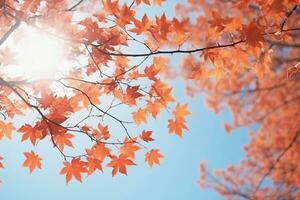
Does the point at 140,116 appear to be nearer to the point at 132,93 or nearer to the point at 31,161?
the point at 132,93

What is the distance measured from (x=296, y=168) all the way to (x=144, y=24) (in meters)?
6.03

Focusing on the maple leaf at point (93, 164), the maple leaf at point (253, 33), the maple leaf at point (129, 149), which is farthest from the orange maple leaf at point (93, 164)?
the maple leaf at point (253, 33)

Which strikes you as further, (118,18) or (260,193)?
(260,193)

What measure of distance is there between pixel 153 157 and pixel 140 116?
31 centimetres

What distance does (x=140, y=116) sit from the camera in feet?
8.81

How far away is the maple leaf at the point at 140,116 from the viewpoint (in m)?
2.66

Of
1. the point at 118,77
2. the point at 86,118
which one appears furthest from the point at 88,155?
the point at 118,77

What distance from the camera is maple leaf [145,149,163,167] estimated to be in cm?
262

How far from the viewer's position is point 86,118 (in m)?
2.36

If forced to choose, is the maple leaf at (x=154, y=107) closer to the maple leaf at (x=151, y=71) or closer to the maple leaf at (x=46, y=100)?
the maple leaf at (x=151, y=71)

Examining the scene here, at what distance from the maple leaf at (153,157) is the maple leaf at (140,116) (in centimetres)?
23

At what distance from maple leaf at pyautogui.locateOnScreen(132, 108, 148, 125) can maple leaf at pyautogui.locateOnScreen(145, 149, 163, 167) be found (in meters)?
0.23

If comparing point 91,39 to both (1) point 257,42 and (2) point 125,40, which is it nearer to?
(2) point 125,40

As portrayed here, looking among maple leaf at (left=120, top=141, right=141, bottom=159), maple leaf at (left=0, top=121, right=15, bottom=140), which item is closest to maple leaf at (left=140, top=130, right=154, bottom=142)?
maple leaf at (left=120, top=141, right=141, bottom=159)
